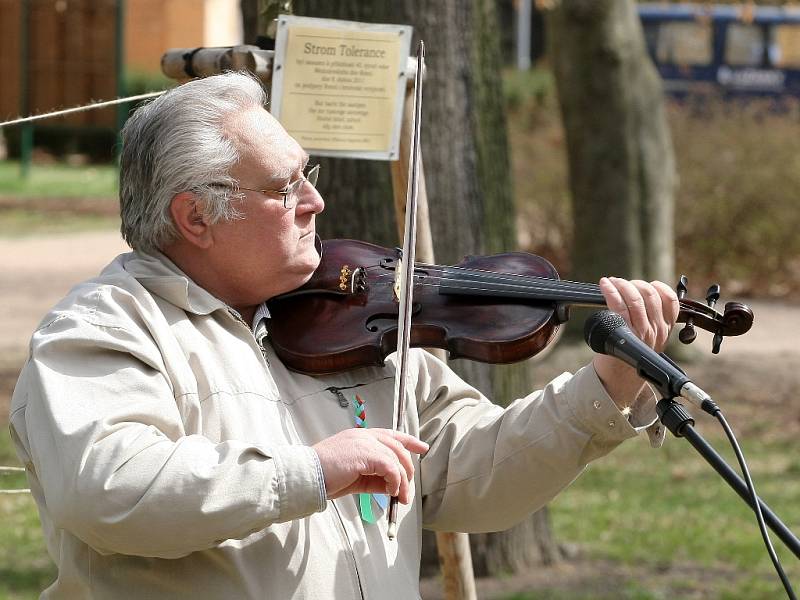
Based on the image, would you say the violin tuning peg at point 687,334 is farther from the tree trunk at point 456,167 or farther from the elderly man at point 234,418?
the tree trunk at point 456,167

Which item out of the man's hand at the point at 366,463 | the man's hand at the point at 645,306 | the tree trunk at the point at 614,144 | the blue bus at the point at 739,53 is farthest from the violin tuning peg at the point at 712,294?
the blue bus at the point at 739,53

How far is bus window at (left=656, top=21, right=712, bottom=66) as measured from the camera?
73.3ft

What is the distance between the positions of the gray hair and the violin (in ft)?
1.05

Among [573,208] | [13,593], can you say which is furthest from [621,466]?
[13,593]

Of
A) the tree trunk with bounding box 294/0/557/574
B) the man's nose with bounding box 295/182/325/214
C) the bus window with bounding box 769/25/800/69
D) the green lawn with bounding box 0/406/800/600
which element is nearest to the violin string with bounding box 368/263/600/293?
the man's nose with bounding box 295/182/325/214

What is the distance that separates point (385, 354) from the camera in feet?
8.51

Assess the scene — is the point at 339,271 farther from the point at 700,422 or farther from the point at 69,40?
the point at 69,40

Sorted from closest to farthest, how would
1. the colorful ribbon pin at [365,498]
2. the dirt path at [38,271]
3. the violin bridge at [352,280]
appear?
the colorful ribbon pin at [365,498], the violin bridge at [352,280], the dirt path at [38,271]

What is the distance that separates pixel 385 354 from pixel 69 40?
60.2 feet

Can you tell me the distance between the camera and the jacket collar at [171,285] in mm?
2381

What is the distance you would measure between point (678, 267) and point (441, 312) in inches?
363

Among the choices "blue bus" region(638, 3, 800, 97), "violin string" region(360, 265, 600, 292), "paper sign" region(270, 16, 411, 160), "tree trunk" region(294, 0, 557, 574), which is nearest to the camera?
"violin string" region(360, 265, 600, 292)

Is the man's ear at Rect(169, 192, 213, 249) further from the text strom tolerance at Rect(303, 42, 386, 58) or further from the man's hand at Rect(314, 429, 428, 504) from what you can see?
the text strom tolerance at Rect(303, 42, 386, 58)

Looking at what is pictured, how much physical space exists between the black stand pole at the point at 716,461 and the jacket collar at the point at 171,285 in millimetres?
878
